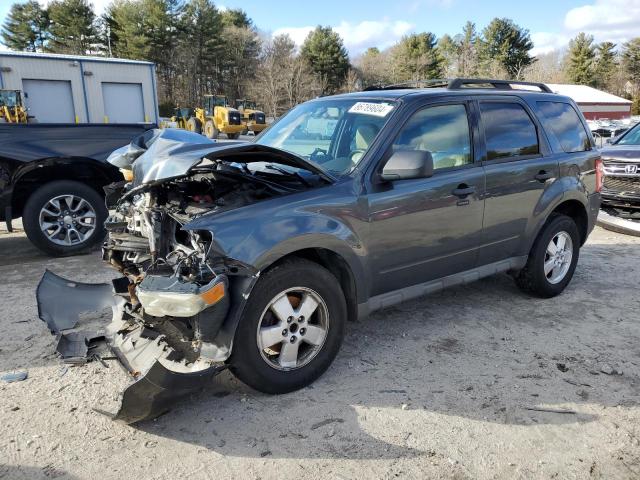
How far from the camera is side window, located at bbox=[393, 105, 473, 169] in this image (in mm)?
3756

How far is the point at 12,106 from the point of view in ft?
71.1

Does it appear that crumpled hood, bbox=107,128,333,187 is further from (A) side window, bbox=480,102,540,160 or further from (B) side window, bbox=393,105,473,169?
(A) side window, bbox=480,102,540,160

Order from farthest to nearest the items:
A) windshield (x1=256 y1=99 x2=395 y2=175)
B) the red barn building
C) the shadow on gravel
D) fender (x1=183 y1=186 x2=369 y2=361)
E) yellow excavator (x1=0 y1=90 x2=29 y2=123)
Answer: the red barn building → yellow excavator (x1=0 y1=90 x2=29 y2=123) → windshield (x1=256 y1=99 x2=395 y2=175) → fender (x1=183 y1=186 x2=369 y2=361) → the shadow on gravel

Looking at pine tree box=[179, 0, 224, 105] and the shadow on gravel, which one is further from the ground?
pine tree box=[179, 0, 224, 105]

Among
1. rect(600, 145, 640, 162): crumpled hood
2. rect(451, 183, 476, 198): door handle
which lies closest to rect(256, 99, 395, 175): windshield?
rect(451, 183, 476, 198): door handle

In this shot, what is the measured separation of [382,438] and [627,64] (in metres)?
85.7

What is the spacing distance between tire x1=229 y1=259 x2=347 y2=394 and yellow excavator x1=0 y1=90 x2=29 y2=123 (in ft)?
74.4

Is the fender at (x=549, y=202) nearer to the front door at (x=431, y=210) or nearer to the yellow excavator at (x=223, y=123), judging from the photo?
the front door at (x=431, y=210)

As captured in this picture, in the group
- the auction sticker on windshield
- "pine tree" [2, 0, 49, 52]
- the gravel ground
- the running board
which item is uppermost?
"pine tree" [2, 0, 49, 52]

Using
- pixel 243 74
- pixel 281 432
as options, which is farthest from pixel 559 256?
pixel 243 74

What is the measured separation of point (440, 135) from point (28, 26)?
68915 mm

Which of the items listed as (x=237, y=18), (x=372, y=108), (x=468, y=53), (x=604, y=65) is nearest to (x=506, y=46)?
(x=468, y=53)

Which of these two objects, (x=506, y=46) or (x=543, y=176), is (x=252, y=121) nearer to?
(x=543, y=176)

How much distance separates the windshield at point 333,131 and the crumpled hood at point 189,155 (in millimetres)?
387
